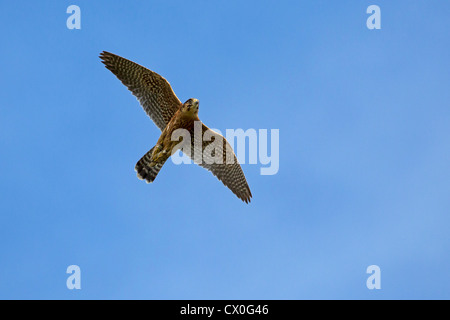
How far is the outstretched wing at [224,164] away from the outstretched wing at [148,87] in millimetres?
1062

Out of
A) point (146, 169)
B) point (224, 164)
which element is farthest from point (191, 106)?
point (224, 164)

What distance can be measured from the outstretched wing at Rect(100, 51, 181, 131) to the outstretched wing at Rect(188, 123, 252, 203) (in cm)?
106

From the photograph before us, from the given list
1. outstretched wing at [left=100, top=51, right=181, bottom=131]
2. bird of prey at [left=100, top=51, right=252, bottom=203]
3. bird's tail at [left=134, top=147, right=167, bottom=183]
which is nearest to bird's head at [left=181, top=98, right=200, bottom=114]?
bird of prey at [left=100, top=51, right=252, bottom=203]

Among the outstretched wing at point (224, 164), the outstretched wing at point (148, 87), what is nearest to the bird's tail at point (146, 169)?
the outstretched wing at point (148, 87)

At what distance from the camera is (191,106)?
12.0 m

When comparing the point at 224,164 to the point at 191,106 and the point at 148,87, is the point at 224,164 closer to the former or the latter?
the point at 191,106

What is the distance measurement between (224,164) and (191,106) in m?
2.34

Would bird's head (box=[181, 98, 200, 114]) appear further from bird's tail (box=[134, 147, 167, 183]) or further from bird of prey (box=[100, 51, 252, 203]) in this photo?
bird's tail (box=[134, 147, 167, 183])

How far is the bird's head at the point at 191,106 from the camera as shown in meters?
11.9

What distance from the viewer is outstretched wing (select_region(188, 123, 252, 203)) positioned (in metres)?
13.4
